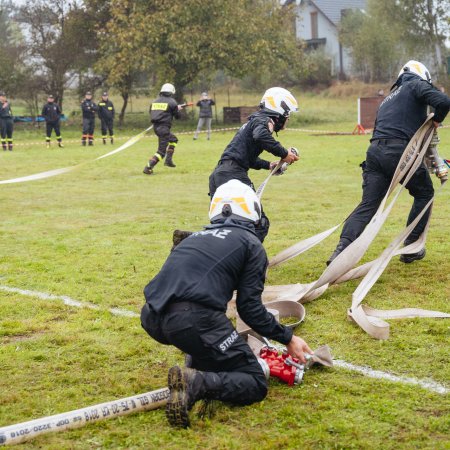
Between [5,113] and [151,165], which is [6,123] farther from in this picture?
[151,165]

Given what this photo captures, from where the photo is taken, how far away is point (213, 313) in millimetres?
4375

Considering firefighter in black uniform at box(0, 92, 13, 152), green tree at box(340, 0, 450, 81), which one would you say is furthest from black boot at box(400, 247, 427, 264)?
green tree at box(340, 0, 450, 81)

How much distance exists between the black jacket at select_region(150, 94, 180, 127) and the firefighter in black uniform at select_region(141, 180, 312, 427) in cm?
1356

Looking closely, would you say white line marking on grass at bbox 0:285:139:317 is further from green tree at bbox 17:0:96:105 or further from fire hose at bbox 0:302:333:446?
green tree at bbox 17:0:96:105

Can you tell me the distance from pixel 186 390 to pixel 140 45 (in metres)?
31.5

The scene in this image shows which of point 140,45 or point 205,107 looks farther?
point 140,45

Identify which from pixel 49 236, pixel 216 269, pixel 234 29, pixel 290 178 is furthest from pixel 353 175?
pixel 234 29

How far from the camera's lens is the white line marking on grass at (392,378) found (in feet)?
15.2

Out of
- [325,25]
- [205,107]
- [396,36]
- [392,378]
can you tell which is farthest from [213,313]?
[325,25]

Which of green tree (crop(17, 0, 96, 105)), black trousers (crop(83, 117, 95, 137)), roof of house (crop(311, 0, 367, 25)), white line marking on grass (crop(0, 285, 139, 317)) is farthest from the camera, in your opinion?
roof of house (crop(311, 0, 367, 25))

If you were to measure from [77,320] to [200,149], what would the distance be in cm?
1821

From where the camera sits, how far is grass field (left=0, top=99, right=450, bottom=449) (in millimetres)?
4117

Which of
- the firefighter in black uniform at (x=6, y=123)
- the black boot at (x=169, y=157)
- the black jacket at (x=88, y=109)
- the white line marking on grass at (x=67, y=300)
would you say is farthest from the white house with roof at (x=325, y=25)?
the white line marking on grass at (x=67, y=300)

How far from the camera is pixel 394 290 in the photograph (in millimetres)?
7066
